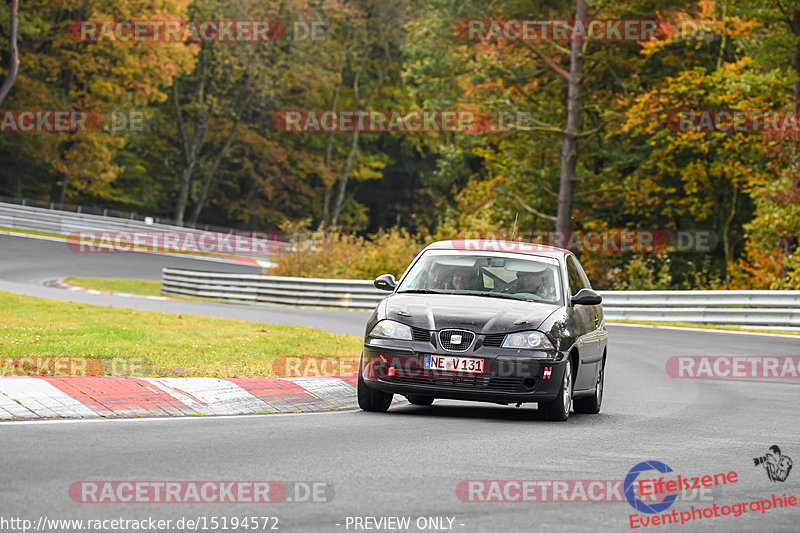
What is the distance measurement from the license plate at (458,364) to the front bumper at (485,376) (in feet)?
0.10

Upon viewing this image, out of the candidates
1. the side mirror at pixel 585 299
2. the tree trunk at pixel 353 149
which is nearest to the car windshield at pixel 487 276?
the side mirror at pixel 585 299

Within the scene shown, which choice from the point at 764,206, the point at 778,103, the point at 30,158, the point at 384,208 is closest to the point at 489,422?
the point at 764,206

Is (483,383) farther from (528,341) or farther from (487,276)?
(487,276)

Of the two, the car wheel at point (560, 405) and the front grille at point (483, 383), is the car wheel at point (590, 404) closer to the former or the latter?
the car wheel at point (560, 405)

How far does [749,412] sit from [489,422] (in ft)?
11.2

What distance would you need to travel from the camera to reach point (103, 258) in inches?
1821

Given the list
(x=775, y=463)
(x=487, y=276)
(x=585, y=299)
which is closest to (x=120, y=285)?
(x=487, y=276)

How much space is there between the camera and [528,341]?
10906 millimetres

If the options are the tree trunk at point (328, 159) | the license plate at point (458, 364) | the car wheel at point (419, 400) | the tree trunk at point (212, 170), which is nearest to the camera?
the license plate at point (458, 364)

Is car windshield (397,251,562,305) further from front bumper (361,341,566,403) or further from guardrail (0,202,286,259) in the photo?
guardrail (0,202,286,259)

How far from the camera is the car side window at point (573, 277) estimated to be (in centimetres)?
1249

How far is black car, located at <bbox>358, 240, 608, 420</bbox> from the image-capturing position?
10.8 meters

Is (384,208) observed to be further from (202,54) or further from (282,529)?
(282,529)

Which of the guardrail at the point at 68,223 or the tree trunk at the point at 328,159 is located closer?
the guardrail at the point at 68,223
